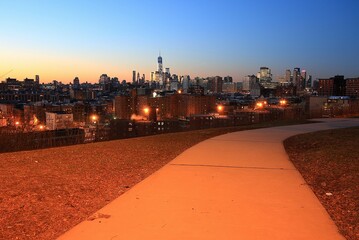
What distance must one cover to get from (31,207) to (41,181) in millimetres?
1505

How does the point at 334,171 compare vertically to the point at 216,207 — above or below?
above

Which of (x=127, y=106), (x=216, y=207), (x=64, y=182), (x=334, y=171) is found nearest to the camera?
(x=216, y=207)

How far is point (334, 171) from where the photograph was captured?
734 centimetres

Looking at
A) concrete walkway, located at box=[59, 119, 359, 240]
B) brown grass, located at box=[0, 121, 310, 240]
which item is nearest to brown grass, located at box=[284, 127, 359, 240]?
concrete walkway, located at box=[59, 119, 359, 240]

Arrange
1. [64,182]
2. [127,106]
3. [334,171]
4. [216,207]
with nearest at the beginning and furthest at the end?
[216,207] < [64,182] < [334,171] < [127,106]

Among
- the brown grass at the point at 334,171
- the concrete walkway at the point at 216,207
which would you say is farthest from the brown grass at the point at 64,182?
the brown grass at the point at 334,171

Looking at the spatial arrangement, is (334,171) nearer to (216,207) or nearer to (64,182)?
(216,207)

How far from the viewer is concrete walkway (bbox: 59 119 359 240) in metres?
4.28

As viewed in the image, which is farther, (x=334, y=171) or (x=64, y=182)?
(x=334, y=171)

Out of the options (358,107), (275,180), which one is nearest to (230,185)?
(275,180)

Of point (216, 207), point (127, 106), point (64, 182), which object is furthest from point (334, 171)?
point (127, 106)

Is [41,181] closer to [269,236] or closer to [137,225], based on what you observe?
[137,225]

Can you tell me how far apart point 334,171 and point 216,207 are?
335cm

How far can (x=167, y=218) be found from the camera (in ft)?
15.6
